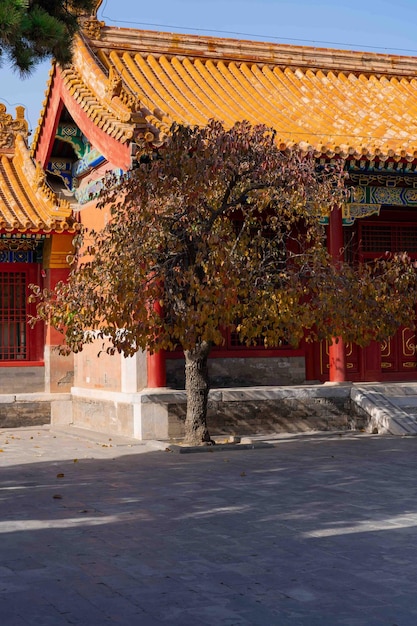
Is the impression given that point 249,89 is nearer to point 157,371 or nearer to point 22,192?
point 22,192

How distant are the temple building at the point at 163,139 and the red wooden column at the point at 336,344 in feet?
0.08

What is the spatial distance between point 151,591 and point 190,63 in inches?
517

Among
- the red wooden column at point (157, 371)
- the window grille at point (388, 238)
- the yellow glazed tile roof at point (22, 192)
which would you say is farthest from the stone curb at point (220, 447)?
the yellow glazed tile roof at point (22, 192)

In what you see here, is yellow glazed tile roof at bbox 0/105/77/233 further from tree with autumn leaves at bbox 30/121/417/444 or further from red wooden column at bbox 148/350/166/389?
tree with autumn leaves at bbox 30/121/417/444

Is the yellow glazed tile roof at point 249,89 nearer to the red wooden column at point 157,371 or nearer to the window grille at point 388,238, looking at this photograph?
the window grille at point 388,238

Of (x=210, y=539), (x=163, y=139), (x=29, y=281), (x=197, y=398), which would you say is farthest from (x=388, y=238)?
(x=210, y=539)

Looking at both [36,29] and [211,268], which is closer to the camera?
[36,29]

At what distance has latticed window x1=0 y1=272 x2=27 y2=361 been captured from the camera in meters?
15.7

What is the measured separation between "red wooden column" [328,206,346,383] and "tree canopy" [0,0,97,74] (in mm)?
6339

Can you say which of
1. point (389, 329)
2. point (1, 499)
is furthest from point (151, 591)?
point (389, 329)

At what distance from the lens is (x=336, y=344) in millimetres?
13945

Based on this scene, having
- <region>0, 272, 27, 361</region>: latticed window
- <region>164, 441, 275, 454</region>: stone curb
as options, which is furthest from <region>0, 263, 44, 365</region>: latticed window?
<region>164, 441, 275, 454</region>: stone curb

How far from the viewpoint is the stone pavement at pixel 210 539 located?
183 inches

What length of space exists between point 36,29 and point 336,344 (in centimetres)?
768
